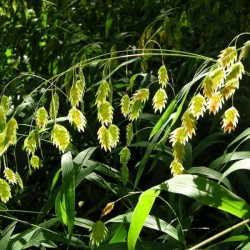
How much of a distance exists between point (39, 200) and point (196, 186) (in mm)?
1126

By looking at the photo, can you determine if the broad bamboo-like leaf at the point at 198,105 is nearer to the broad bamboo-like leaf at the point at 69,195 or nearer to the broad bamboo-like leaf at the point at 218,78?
the broad bamboo-like leaf at the point at 218,78

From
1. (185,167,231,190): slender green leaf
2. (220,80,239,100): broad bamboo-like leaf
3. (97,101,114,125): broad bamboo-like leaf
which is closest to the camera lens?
(220,80,239,100): broad bamboo-like leaf

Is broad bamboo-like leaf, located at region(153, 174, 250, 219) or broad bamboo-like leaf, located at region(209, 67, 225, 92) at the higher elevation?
broad bamboo-like leaf, located at region(209, 67, 225, 92)

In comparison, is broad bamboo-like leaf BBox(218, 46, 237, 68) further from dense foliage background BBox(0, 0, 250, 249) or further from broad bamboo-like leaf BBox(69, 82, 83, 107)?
broad bamboo-like leaf BBox(69, 82, 83, 107)

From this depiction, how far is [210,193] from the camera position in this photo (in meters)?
0.79

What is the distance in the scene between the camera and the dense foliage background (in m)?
1.05

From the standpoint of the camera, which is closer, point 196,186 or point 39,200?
point 196,186

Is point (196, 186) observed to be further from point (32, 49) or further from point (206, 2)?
point (32, 49)

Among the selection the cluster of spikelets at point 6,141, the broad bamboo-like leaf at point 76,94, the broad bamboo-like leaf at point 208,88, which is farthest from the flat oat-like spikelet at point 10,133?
the broad bamboo-like leaf at point 208,88

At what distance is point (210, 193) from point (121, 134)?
1.13 metres

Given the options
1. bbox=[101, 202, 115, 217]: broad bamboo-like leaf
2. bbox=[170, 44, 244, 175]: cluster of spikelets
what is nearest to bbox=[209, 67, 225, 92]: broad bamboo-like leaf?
bbox=[170, 44, 244, 175]: cluster of spikelets

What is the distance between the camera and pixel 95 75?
203 cm

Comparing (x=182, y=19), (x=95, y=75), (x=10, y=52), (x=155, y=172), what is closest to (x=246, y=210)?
(x=155, y=172)

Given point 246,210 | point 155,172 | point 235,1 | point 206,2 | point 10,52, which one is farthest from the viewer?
point 10,52
